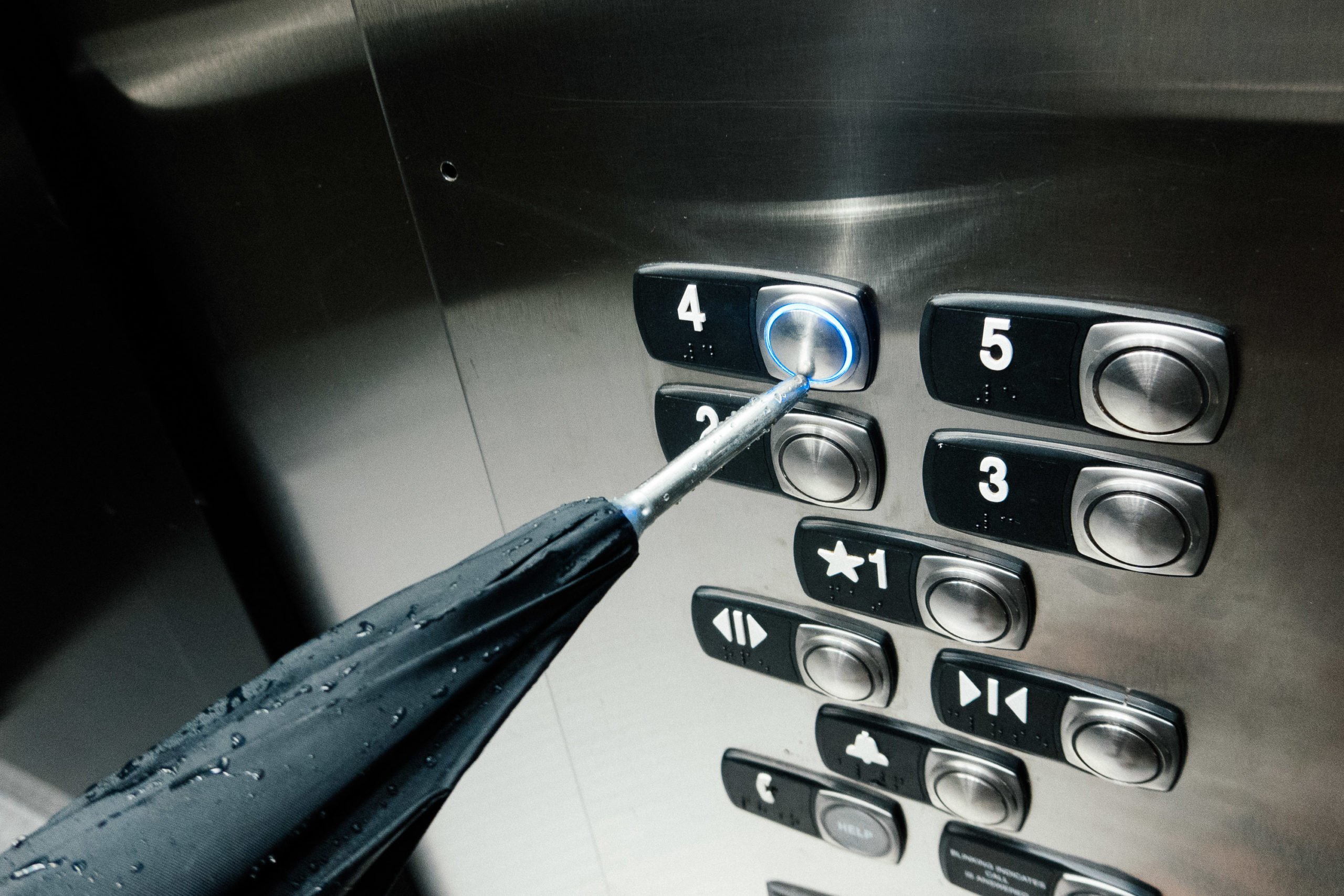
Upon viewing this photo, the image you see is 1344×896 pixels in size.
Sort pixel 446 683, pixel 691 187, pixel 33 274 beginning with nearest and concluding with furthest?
pixel 446 683 < pixel 691 187 < pixel 33 274

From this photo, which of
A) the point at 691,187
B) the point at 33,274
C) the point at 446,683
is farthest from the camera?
the point at 33,274

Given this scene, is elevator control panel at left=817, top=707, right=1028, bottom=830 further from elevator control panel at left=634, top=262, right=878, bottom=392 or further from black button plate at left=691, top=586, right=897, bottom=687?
elevator control panel at left=634, top=262, right=878, bottom=392

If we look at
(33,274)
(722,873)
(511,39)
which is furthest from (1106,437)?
(33,274)

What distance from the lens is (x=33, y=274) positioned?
0.53 meters

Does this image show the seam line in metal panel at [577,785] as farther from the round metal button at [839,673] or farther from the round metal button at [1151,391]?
the round metal button at [1151,391]

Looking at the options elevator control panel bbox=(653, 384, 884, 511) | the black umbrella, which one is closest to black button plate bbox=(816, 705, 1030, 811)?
elevator control panel bbox=(653, 384, 884, 511)

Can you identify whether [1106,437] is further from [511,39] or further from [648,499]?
[511,39]

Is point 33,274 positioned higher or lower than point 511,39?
lower

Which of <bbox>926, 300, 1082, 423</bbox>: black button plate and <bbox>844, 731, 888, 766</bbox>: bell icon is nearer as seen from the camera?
<bbox>926, 300, 1082, 423</bbox>: black button plate

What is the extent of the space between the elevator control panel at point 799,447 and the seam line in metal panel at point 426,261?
12cm

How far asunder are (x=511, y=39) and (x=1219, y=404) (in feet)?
0.95

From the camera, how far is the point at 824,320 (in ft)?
1.20

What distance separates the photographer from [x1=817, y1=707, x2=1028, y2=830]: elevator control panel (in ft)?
1.44

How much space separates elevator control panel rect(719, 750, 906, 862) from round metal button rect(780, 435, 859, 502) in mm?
191
